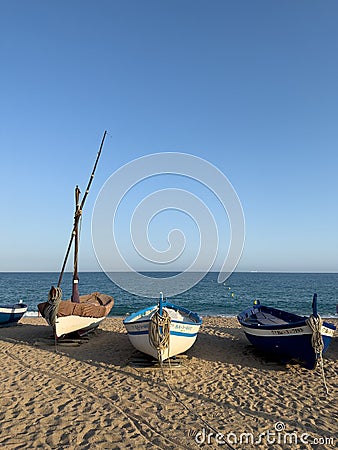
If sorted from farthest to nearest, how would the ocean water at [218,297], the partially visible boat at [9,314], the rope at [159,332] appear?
the ocean water at [218,297], the partially visible boat at [9,314], the rope at [159,332]

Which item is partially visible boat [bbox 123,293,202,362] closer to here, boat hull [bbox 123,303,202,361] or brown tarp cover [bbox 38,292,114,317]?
boat hull [bbox 123,303,202,361]

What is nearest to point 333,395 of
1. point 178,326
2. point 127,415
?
point 178,326

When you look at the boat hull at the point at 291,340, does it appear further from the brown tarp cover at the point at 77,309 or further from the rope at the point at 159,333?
the brown tarp cover at the point at 77,309

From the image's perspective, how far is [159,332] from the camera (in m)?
8.59

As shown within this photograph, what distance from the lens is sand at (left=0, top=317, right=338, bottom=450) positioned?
5332mm

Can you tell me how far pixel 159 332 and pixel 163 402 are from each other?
2.01m

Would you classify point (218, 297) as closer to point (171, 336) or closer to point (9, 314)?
point (9, 314)

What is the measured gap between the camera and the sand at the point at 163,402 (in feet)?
17.5

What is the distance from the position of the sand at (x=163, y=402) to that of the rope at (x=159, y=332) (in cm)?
68

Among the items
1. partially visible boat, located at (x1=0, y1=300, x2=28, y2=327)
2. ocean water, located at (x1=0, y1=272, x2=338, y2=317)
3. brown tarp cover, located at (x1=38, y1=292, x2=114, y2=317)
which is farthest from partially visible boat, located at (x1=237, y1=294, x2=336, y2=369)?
ocean water, located at (x1=0, y1=272, x2=338, y2=317)

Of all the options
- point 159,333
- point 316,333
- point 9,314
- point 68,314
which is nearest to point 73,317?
point 68,314

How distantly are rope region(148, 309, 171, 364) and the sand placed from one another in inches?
26.9

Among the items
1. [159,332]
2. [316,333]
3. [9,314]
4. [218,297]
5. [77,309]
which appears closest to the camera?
[316,333]

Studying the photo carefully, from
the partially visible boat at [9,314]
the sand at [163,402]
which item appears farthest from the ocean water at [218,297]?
the sand at [163,402]
